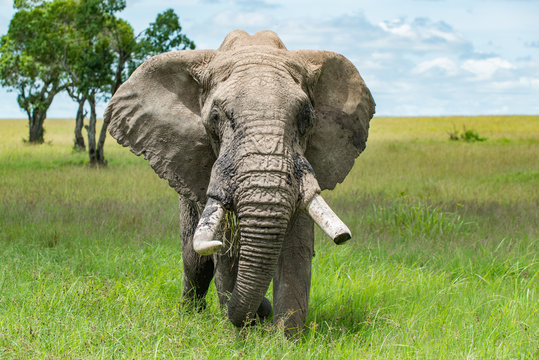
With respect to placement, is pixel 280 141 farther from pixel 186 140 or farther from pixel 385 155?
pixel 385 155

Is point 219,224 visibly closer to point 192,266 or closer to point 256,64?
point 256,64

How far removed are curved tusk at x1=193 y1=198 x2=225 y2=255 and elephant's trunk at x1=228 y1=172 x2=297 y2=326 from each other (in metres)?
0.13

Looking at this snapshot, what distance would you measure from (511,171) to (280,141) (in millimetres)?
12582

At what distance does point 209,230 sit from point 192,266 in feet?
5.91

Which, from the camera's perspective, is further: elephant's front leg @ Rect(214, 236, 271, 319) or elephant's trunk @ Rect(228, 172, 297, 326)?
elephant's front leg @ Rect(214, 236, 271, 319)

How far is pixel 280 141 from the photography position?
Result: 3650 mm

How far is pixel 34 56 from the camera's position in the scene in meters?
21.7

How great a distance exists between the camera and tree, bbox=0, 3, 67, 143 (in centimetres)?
1912

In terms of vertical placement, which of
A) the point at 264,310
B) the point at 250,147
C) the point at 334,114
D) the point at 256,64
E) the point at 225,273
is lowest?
the point at 264,310

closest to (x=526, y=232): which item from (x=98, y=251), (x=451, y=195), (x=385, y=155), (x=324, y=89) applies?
(x=451, y=195)

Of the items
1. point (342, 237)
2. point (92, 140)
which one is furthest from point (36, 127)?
point (342, 237)

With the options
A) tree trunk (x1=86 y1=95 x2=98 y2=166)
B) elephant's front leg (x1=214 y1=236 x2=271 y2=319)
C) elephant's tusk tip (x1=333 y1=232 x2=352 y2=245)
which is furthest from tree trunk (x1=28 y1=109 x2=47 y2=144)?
elephant's tusk tip (x1=333 y1=232 x2=352 y2=245)

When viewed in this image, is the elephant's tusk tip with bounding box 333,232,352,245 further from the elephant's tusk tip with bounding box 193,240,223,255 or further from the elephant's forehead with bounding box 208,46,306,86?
the elephant's forehead with bounding box 208,46,306,86

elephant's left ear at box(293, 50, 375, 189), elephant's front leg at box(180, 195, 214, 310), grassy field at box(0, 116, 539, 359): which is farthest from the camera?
elephant's front leg at box(180, 195, 214, 310)
